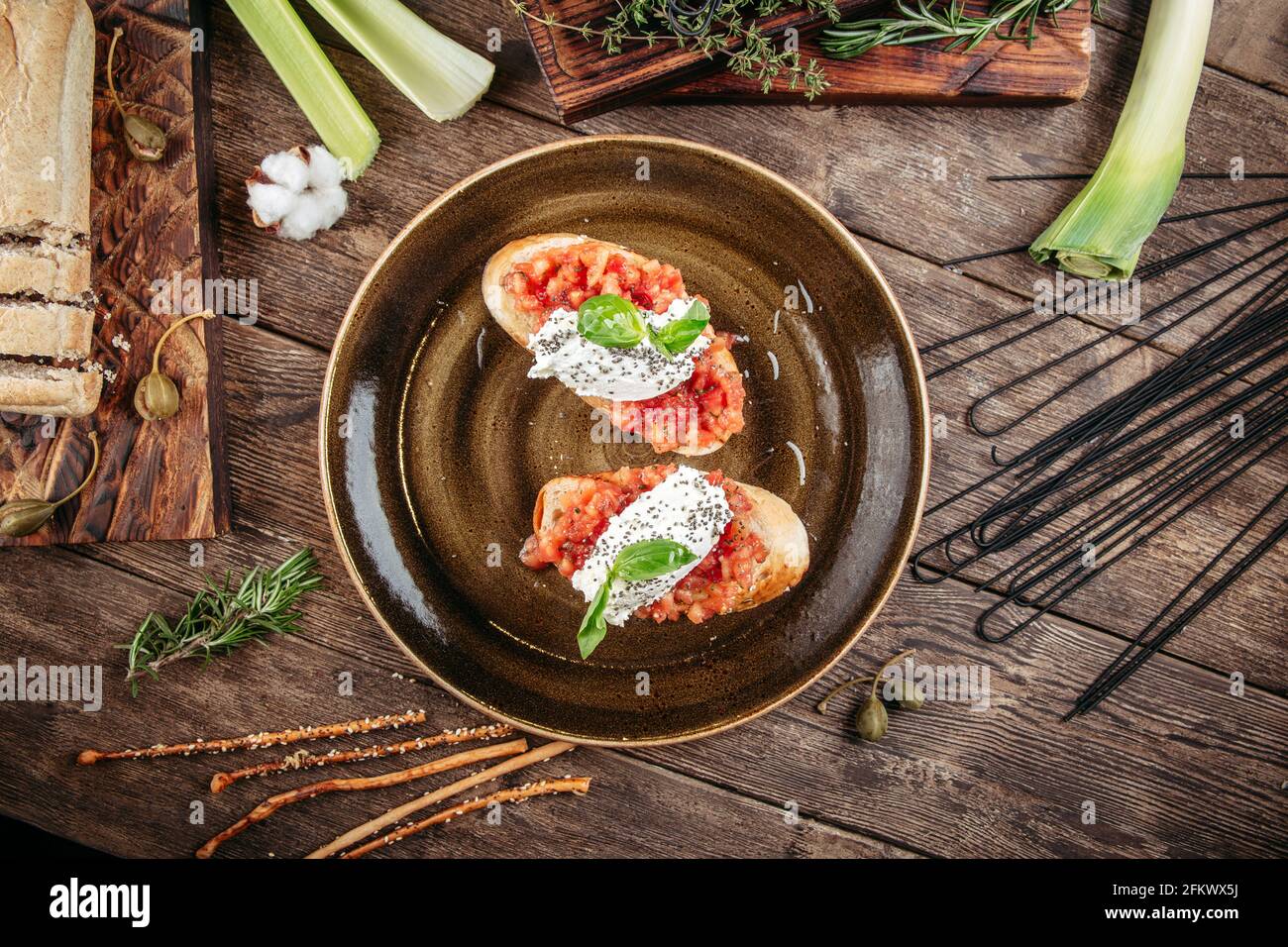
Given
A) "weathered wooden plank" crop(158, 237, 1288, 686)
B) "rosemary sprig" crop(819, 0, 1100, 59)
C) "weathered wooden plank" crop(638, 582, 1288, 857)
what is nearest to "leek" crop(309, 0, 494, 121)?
"weathered wooden plank" crop(158, 237, 1288, 686)

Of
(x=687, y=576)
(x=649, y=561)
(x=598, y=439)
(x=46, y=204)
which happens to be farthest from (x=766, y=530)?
(x=46, y=204)

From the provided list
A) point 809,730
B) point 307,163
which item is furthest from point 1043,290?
point 307,163

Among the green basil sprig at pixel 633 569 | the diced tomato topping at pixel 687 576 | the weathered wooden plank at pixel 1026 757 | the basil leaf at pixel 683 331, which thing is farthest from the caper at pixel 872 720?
the basil leaf at pixel 683 331

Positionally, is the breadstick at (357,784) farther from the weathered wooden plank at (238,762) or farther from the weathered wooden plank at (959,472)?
the weathered wooden plank at (959,472)

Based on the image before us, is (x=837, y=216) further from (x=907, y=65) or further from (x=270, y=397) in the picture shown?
(x=270, y=397)

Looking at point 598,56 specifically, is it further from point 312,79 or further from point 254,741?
point 254,741
